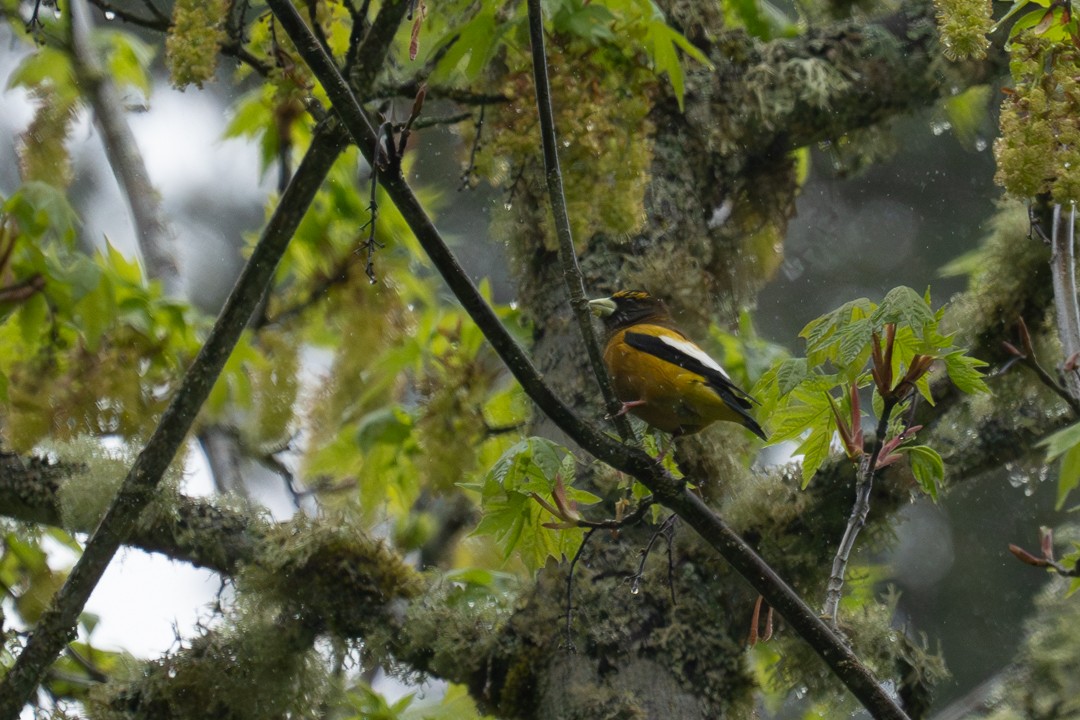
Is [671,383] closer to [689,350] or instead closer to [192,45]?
[689,350]

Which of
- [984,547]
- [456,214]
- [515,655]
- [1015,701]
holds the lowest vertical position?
[515,655]

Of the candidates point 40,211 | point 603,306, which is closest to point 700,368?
point 603,306

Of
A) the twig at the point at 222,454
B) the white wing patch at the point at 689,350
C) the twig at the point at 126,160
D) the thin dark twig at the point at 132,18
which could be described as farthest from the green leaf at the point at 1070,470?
the twig at the point at 126,160

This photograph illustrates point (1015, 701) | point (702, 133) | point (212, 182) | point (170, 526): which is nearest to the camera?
point (170, 526)

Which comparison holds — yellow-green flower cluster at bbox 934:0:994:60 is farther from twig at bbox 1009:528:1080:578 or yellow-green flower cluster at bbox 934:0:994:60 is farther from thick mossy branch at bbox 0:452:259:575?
thick mossy branch at bbox 0:452:259:575

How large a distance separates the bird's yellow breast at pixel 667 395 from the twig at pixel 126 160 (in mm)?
2204

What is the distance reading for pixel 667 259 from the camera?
300cm

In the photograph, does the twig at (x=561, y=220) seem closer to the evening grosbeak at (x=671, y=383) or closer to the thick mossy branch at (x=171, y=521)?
the evening grosbeak at (x=671, y=383)

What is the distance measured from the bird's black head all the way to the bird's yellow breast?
0.71ft

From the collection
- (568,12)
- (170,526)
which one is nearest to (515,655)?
(170,526)

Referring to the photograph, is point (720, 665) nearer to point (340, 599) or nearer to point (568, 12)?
point (340, 599)

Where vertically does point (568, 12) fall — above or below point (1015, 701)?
above

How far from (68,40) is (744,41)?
2.48 meters

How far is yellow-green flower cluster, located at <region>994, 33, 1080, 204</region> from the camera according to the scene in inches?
70.4
